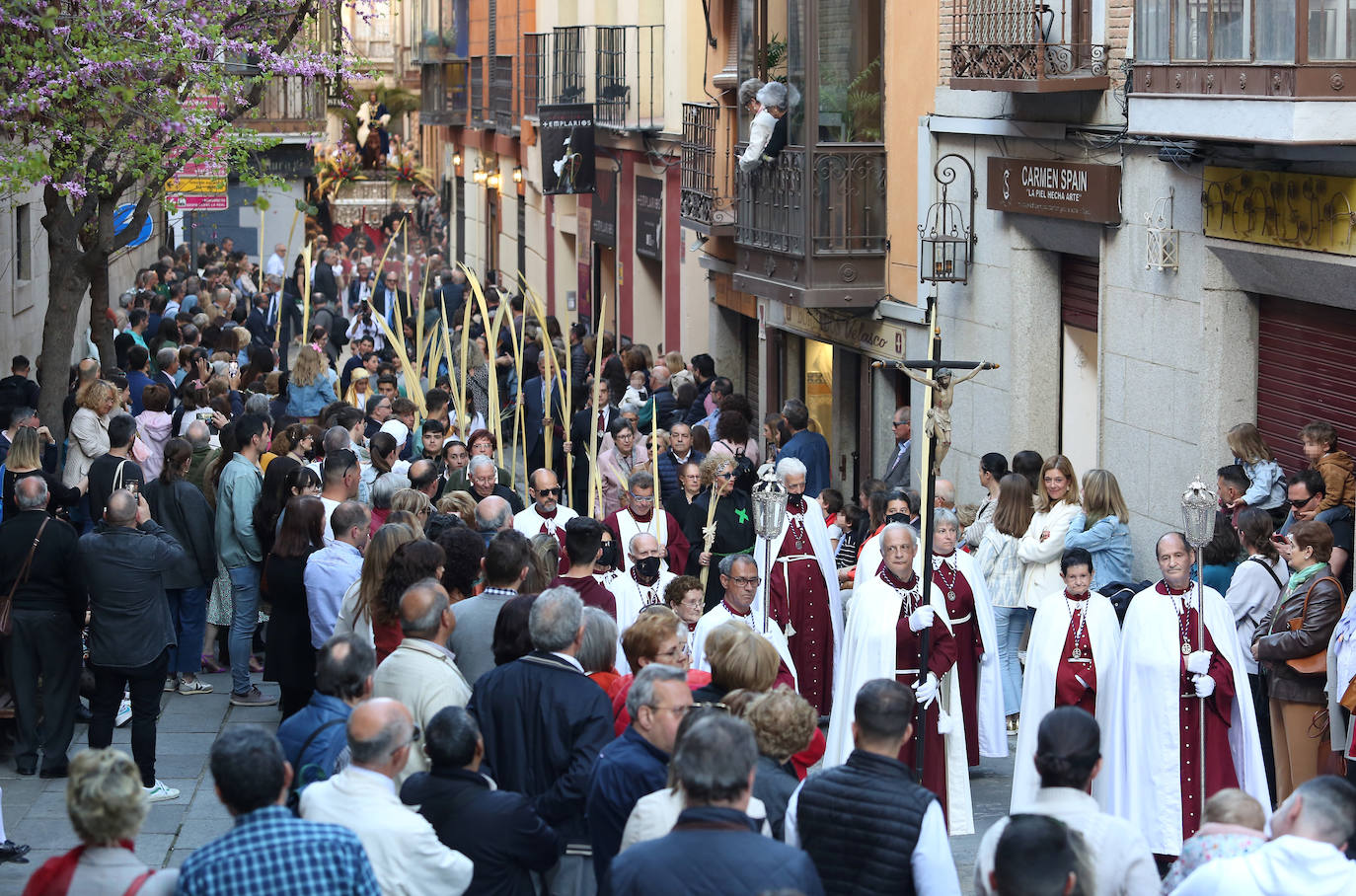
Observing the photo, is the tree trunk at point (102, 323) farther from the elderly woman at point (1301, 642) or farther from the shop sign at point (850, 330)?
the elderly woman at point (1301, 642)

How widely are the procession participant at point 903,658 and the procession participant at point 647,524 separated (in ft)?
6.28

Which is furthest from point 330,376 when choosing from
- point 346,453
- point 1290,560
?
point 1290,560

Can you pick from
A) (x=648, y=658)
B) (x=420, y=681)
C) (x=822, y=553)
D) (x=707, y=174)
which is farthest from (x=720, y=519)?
(x=707, y=174)

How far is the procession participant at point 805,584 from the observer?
1051 cm

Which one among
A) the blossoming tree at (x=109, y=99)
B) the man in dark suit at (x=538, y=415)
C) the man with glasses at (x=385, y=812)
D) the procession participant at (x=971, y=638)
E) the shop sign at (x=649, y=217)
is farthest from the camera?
the shop sign at (x=649, y=217)

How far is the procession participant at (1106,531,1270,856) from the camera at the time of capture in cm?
818

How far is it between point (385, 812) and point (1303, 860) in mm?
2504

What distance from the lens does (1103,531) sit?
10555 mm

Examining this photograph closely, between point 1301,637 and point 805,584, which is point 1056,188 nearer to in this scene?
point 805,584

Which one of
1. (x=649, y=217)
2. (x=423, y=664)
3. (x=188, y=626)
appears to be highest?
(x=649, y=217)

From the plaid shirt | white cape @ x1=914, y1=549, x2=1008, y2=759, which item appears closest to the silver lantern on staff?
white cape @ x1=914, y1=549, x2=1008, y2=759

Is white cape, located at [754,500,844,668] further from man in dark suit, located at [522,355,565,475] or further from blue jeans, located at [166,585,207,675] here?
man in dark suit, located at [522,355,565,475]

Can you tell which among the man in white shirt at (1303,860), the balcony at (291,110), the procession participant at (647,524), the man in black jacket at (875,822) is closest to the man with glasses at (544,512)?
the procession participant at (647,524)

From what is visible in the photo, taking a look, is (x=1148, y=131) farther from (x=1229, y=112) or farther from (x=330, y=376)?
(x=330, y=376)
